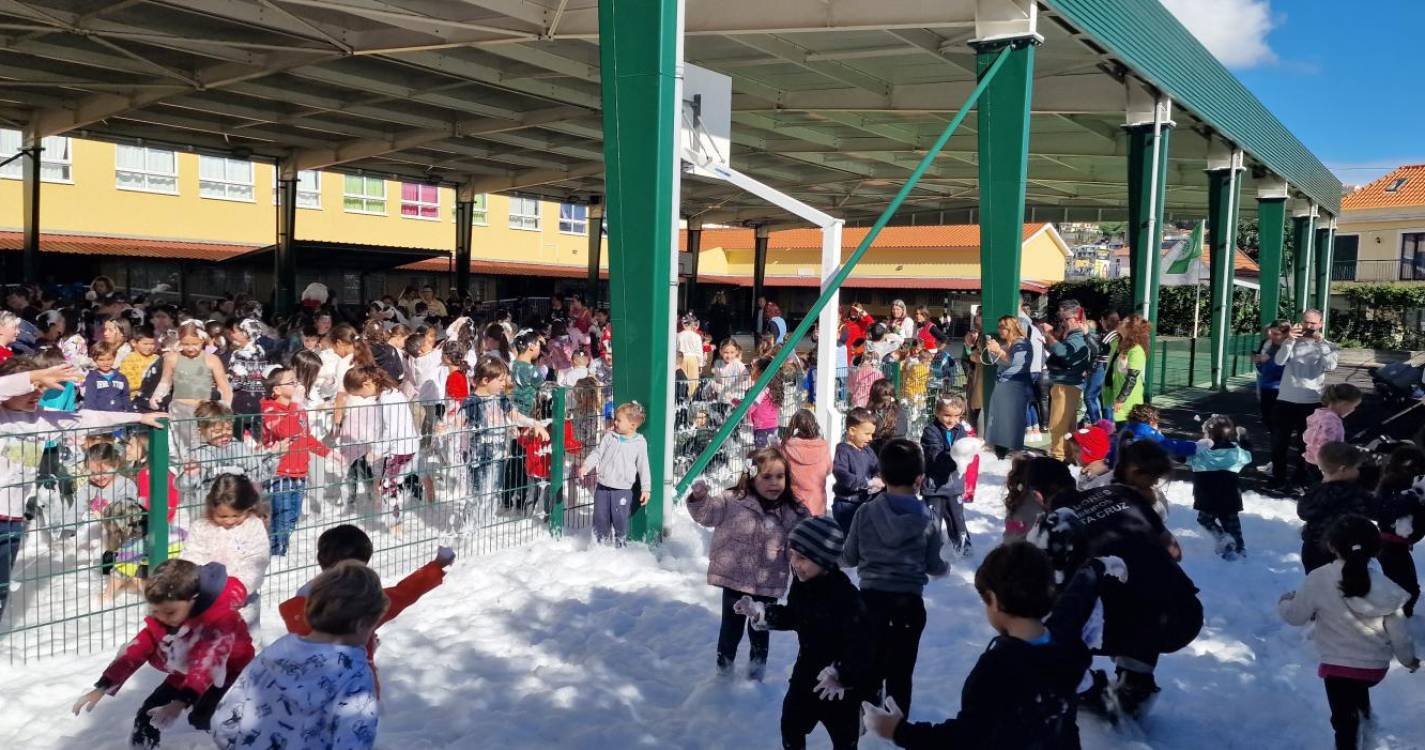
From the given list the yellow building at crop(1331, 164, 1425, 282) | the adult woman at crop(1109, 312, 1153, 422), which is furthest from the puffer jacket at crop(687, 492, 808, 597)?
the yellow building at crop(1331, 164, 1425, 282)

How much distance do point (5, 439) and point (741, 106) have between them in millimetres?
13677

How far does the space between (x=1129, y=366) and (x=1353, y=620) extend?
6254 millimetres

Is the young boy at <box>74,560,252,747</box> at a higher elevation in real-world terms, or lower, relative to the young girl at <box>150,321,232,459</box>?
lower

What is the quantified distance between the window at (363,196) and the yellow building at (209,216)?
0.04m

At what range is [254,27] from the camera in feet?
41.4

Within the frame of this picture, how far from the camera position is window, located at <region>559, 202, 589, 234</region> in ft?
130

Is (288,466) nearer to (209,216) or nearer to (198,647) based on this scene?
(198,647)

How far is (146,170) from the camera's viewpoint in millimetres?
27172

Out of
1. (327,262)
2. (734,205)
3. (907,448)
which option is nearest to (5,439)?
(907,448)

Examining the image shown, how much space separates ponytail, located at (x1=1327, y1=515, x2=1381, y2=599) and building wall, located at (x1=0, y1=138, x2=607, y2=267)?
2732cm

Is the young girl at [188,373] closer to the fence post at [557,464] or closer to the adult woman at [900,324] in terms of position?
the fence post at [557,464]

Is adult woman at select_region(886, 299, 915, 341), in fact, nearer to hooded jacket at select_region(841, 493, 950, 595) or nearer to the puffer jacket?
the puffer jacket

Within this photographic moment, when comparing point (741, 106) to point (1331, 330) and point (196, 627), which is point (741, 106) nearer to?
point (196, 627)

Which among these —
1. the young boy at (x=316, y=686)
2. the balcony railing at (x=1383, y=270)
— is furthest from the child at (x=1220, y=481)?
the balcony railing at (x=1383, y=270)
